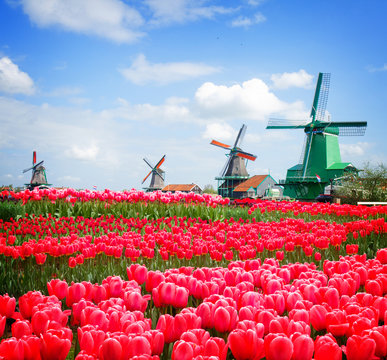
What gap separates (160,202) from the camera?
39.7ft

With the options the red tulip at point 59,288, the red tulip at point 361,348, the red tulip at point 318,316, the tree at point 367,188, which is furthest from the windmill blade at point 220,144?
the red tulip at point 361,348

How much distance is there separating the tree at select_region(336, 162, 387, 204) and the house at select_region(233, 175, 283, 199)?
23.9m

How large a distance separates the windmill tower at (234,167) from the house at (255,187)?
0.98 meters

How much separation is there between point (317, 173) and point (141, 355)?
42379mm

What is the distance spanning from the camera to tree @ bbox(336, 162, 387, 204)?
24688 millimetres

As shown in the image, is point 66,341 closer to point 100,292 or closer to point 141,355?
point 141,355

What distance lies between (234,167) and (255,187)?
161 inches

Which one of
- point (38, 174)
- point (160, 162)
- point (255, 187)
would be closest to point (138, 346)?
point (255, 187)

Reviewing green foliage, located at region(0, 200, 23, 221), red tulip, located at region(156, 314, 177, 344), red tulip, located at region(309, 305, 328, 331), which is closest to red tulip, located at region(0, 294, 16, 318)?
red tulip, located at region(156, 314, 177, 344)

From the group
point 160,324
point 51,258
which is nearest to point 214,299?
point 160,324

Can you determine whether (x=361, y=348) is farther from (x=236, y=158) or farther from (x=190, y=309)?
(x=236, y=158)

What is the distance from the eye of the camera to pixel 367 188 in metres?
25.9

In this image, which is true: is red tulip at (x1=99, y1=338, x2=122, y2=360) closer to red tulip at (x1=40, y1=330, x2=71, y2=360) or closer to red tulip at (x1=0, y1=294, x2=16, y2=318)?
red tulip at (x1=40, y1=330, x2=71, y2=360)

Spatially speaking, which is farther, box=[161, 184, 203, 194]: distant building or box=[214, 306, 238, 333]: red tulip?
box=[161, 184, 203, 194]: distant building
